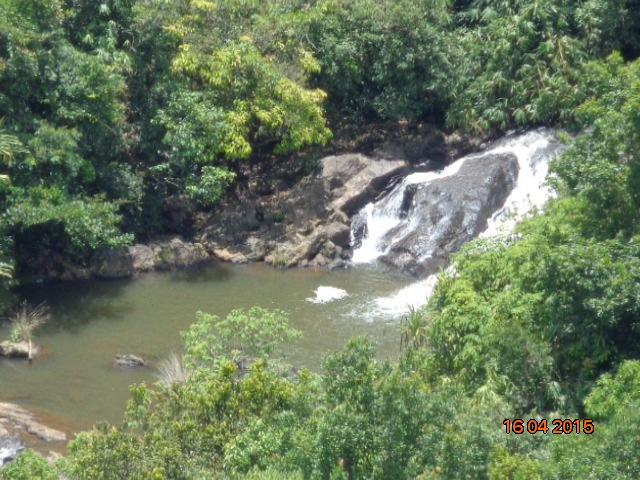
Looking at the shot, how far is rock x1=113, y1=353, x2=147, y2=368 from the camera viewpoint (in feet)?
91.3

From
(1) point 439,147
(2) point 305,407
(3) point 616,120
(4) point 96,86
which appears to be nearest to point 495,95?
(1) point 439,147

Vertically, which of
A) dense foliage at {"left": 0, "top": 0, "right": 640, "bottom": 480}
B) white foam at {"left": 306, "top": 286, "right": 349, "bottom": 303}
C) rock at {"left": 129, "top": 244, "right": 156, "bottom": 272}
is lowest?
white foam at {"left": 306, "top": 286, "right": 349, "bottom": 303}

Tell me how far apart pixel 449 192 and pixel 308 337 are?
8.60 meters

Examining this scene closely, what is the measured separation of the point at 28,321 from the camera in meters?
29.7

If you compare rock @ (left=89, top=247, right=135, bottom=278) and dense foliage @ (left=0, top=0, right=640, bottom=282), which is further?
rock @ (left=89, top=247, right=135, bottom=278)

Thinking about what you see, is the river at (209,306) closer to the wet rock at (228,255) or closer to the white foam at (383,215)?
the white foam at (383,215)

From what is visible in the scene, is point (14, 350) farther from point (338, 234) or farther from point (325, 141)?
point (325, 141)

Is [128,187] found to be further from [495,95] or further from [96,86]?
[495,95]

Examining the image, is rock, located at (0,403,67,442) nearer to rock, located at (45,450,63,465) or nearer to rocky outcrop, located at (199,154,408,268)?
rock, located at (45,450,63,465)

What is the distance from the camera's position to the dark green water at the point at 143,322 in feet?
87.5

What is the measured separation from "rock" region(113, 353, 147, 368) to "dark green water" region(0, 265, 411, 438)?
21 centimetres

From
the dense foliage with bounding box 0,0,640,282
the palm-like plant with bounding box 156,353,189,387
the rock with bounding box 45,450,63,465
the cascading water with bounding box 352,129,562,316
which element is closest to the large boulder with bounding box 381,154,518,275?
the cascading water with bounding box 352,129,562,316

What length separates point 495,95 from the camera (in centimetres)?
3775

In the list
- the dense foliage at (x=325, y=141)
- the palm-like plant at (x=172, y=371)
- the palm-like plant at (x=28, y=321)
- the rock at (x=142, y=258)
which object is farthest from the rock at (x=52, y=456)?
the rock at (x=142, y=258)
